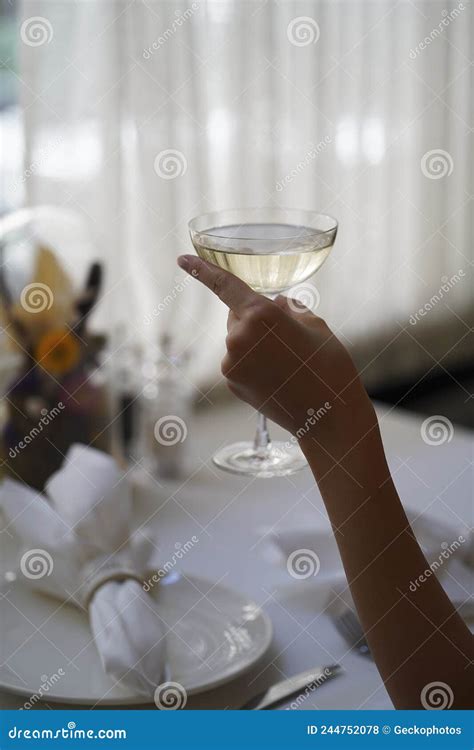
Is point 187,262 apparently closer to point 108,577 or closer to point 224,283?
point 224,283

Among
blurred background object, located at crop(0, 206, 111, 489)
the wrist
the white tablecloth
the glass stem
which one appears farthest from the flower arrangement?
the wrist

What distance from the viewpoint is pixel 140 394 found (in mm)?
1102

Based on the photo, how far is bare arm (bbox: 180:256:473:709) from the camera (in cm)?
49

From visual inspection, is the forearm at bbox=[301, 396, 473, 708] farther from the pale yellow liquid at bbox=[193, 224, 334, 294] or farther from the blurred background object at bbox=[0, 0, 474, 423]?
the blurred background object at bbox=[0, 0, 474, 423]

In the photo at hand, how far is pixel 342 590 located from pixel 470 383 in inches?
76.8

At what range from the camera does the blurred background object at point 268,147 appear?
4.97 ft

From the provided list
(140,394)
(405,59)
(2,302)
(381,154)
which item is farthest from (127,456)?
(405,59)

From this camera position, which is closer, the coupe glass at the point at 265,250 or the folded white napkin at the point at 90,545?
the coupe glass at the point at 265,250

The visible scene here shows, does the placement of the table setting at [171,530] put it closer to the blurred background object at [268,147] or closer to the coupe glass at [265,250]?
the coupe glass at [265,250]

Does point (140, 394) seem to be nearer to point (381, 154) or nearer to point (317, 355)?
point (317, 355)

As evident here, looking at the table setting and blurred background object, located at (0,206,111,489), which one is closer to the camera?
the table setting

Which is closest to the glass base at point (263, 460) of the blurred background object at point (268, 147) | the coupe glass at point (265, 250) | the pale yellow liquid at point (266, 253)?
the coupe glass at point (265, 250)

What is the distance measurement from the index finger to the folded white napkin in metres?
0.26

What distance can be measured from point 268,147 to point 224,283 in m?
1.48
